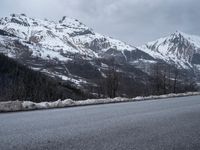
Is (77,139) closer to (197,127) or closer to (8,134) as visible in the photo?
(8,134)

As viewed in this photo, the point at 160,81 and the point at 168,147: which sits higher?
the point at 160,81

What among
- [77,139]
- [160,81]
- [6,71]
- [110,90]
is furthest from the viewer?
[6,71]

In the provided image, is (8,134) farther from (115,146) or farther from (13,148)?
(115,146)

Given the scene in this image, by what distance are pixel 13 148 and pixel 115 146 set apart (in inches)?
60.5

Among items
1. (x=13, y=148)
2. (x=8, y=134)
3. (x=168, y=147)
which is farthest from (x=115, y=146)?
(x=8, y=134)

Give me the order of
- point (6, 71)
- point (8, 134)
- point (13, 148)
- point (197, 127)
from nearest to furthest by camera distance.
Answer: point (13, 148)
point (8, 134)
point (197, 127)
point (6, 71)

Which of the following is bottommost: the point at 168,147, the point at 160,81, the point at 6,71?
the point at 168,147

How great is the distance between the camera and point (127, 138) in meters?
6.23

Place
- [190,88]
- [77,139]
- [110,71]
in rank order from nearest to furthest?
[77,139] < [110,71] < [190,88]

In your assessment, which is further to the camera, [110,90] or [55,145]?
[110,90]

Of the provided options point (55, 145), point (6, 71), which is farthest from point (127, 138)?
point (6, 71)

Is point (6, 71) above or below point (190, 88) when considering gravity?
above

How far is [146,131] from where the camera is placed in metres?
7.16

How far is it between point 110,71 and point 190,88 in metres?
41.3
